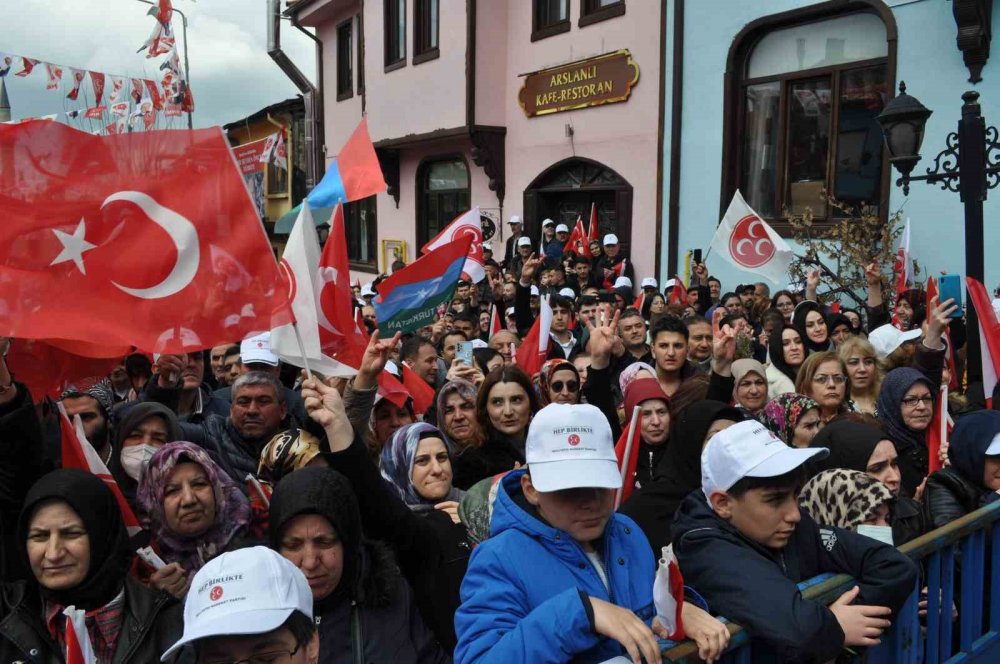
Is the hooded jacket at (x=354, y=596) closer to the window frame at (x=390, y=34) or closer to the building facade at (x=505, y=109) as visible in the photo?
the building facade at (x=505, y=109)

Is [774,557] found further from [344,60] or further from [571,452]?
[344,60]

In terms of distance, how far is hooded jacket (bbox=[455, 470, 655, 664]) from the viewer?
1.88m

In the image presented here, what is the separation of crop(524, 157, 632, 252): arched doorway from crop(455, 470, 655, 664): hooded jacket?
36.9 ft

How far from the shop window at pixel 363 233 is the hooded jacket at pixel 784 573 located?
66.9 feet

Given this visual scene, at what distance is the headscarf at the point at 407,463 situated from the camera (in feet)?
11.2

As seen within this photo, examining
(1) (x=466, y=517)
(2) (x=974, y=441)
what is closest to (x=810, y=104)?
(2) (x=974, y=441)

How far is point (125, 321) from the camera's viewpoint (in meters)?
3.22

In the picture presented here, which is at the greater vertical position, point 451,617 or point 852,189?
point 852,189

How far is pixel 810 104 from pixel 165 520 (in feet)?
32.5

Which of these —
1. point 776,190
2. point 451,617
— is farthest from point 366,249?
point 451,617

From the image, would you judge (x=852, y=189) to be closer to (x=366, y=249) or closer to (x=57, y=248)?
(x=57, y=248)

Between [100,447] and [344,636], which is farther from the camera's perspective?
[100,447]

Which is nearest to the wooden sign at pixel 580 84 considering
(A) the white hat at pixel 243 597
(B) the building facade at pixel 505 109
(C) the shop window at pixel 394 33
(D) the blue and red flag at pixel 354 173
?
(B) the building facade at pixel 505 109

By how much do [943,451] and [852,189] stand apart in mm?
6919
